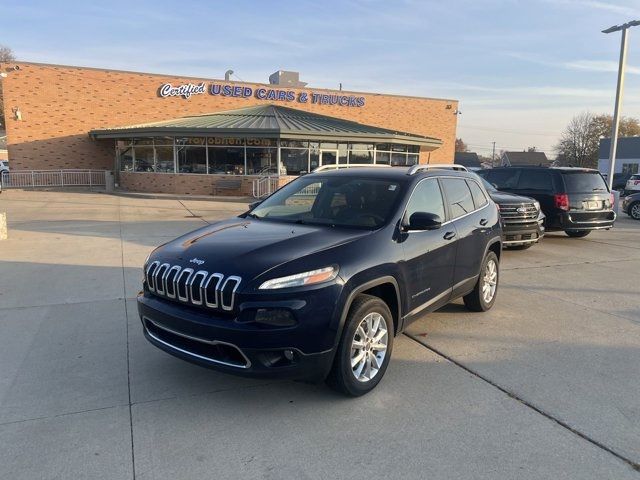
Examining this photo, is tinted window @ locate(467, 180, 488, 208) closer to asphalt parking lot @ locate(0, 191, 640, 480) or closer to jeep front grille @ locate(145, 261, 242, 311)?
asphalt parking lot @ locate(0, 191, 640, 480)

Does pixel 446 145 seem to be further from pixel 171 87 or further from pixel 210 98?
pixel 171 87

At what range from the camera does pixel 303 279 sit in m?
3.34

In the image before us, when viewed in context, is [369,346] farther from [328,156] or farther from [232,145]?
[328,156]

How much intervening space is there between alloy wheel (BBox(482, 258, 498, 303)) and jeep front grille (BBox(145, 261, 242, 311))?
137 inches

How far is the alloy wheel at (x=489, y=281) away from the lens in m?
5.82

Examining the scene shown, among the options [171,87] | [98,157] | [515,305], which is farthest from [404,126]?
[515,305]

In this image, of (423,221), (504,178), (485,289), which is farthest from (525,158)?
(423,221)

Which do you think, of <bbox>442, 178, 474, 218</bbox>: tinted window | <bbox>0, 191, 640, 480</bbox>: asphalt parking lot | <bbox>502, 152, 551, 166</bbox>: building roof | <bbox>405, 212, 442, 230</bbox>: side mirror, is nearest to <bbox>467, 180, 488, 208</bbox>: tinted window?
<bbox>442, 178, 474, 218</bbox>: tinted window

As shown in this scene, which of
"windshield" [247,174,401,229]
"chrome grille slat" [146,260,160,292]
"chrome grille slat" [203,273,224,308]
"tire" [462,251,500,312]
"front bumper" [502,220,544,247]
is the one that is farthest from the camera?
"front bumper" [502,220,544,247]

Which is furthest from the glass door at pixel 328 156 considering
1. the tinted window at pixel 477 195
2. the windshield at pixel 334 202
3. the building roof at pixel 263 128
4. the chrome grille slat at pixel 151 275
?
the chrome grille slat at pixel 151 275

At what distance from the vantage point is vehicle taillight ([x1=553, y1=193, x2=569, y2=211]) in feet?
36.4

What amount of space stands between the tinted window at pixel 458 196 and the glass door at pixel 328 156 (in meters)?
20.2

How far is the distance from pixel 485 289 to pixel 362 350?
2681 mm

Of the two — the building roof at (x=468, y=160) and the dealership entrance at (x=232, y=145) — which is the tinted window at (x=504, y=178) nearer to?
the dealership entrance at (x=232, y=145)
